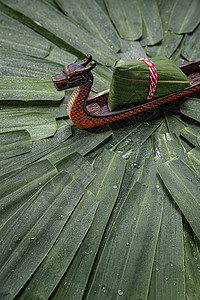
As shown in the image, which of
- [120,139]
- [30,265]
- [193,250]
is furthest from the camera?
[120,139]

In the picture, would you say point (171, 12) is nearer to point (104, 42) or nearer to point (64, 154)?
point (104, 42)

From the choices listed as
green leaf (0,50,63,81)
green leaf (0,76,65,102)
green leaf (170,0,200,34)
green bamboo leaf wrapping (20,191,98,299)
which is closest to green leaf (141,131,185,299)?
green bamboo leaf wrapping (20,191,98,299)

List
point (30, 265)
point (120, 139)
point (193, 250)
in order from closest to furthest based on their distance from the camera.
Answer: point (30, 265)
point (193, 250)
point (120, 139)

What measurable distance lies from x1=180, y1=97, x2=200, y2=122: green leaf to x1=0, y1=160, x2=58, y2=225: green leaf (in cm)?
62

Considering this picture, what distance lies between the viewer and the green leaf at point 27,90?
111 centimetres

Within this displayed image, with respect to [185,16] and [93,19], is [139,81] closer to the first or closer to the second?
[93,19]

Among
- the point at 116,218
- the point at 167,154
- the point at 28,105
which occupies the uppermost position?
the point at 28,105

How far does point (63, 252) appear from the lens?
78cm

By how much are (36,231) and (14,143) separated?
348mm

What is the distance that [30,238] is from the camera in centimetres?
78

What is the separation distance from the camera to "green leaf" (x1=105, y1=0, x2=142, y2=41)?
4.73 ft

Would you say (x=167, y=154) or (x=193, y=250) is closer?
(x=193, y=250)

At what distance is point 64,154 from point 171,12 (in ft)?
3.62

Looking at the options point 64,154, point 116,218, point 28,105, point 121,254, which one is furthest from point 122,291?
point 28,105
